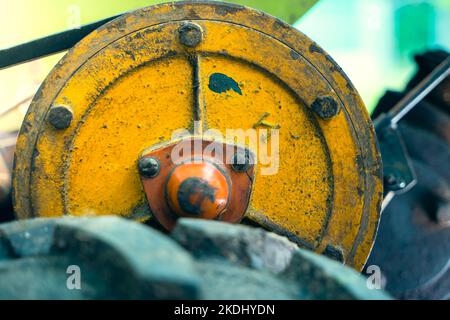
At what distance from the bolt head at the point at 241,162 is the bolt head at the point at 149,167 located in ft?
0.48

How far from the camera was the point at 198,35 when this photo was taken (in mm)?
1358

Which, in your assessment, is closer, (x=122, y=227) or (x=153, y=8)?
(x=122, y=227)

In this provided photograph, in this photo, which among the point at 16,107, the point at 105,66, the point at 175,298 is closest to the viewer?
the point at 175,298

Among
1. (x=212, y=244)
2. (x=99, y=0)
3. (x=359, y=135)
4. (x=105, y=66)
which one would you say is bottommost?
(x=212, y=244)

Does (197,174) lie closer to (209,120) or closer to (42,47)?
(209,120)

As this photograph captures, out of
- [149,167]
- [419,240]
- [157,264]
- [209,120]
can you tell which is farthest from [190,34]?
[419,240]

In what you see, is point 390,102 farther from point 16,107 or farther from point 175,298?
point 175,298

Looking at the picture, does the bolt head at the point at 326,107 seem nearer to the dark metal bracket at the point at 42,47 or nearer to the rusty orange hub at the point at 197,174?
the rusty orange hub at the point at 197,174

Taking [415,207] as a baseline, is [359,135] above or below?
below

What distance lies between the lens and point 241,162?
134 cm

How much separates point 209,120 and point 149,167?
161mm

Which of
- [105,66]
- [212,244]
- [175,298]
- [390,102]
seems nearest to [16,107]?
[105,66]
